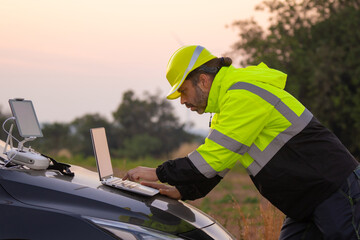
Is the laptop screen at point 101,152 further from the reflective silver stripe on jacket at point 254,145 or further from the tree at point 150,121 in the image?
the tree at point 150,121

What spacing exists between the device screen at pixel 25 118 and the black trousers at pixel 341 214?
1775 mm

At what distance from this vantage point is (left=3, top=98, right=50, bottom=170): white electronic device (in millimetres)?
3164

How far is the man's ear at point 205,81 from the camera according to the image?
337 centimetres

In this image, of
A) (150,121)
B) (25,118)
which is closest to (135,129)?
(150,121)

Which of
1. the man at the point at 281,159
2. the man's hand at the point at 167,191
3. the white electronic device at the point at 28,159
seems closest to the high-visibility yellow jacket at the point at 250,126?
the man at the point at 281,159

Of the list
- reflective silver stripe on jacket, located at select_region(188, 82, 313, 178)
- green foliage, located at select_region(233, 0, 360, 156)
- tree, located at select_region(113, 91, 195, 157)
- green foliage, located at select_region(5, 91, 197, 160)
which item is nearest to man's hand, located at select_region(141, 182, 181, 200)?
reflective silver stripe on jacket, located at select_region(188, 82, 313, 178)

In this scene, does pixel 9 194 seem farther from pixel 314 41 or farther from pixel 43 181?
pixel 314 41

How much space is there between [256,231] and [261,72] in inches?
92.1

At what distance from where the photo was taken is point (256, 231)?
206 inches

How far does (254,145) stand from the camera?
3176mm

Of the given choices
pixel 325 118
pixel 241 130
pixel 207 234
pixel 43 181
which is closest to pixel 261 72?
pixel 241 130

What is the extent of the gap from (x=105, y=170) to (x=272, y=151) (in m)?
1.04

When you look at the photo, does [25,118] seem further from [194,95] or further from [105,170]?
[194,95]

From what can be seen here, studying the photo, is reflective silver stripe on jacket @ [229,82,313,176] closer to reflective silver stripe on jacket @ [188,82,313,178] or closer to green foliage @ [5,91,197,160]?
reflective silver stripe on jacket @ [188,82,313,178]
